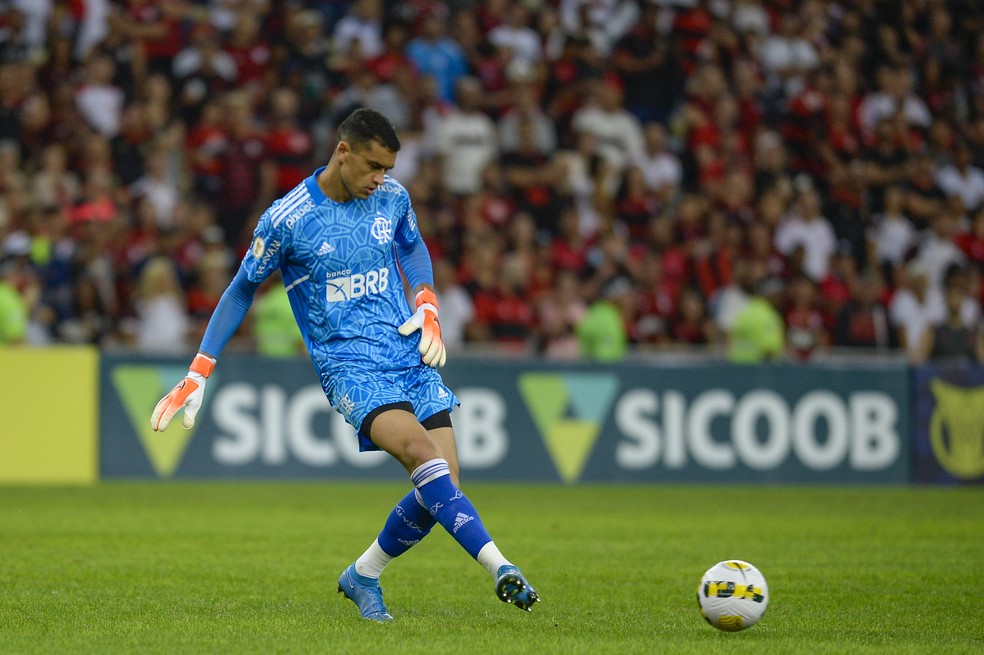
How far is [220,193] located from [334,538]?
8.63 m

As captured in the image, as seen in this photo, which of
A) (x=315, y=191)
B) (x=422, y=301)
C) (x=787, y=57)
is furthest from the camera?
(x=787, y=57)

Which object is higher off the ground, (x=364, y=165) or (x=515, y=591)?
(x=364, y=165)

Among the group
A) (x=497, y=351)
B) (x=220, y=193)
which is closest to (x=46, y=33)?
(x=220, y=193)

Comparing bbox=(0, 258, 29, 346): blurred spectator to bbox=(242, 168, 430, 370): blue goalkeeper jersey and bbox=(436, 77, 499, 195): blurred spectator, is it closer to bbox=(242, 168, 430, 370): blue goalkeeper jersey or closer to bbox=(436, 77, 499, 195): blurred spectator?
bbox=(436, 77, 499, 195): blurred spectator

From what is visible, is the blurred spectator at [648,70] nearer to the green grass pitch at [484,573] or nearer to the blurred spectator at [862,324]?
the blurred spectator at [862,324]

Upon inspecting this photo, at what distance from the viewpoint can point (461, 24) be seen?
2092cm

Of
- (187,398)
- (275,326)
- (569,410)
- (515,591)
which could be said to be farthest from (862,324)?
(515,591)

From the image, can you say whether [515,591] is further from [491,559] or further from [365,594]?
[365,594]

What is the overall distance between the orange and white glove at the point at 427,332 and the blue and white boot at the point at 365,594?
1109mm

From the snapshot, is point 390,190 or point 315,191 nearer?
point 315,191

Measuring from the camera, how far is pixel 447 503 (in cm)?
666

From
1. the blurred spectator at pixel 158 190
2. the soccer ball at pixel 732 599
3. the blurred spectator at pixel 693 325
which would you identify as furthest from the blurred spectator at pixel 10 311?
the soccer ball at pixel 732 599

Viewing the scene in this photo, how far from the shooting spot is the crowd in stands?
1738 cm

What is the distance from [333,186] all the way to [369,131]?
0.37 meters
